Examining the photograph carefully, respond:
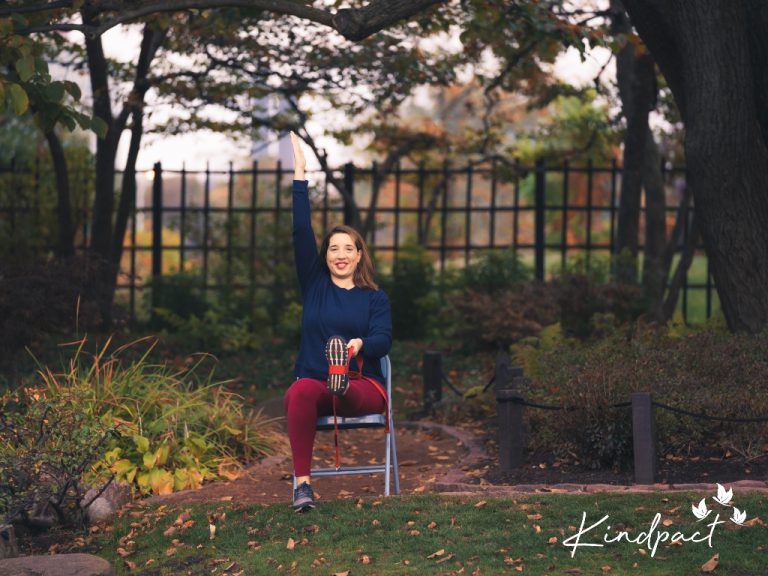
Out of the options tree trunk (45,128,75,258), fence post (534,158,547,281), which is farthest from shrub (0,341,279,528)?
fence post (534,158,547,281)

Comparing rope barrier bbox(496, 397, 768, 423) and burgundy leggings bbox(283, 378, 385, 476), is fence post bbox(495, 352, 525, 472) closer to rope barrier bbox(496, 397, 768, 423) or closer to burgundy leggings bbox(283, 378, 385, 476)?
rope barrier bbox(496, 397, 768, 423)

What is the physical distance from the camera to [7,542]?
6086 mm

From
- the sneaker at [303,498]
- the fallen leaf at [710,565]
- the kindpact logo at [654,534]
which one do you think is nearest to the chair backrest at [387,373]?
the sneaker at [303,498]

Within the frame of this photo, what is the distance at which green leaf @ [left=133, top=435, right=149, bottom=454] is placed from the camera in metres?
7.49

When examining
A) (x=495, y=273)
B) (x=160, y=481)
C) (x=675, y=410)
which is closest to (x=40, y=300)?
(x=160, y=481)

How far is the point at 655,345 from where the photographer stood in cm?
892

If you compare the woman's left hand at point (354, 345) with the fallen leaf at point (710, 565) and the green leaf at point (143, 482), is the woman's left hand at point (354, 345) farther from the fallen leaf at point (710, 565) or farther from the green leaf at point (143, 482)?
the fallen leaf at point (710, 565)

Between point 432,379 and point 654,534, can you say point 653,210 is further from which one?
point 654,534

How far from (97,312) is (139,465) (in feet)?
10.7

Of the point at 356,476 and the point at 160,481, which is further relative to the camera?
the point at 356,476

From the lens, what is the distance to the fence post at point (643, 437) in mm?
6570

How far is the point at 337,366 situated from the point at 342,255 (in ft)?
2.46

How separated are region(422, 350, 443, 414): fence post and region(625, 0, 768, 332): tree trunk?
8.52 ft

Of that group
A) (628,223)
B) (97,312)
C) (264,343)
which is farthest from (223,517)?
(628,223)
